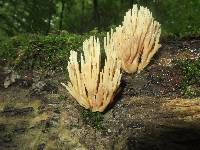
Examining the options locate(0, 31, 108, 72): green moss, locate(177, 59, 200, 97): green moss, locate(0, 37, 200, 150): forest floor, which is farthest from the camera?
locate(0, 31, 108, 72): green moss

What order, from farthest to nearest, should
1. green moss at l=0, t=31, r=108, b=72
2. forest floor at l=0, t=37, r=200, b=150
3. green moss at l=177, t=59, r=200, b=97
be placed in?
green moss at l=0, t=31, r=108, b=72
green moss at l=177, t=59, r=200, b=97
forest floor at l=0, t=37, r=200, b=150

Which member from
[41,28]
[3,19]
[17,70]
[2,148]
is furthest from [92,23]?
[2,148]

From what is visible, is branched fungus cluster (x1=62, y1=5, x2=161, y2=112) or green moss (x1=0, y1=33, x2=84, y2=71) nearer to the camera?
branched fungus cluster (x1=62, y1=5, x2=161, y2=112)

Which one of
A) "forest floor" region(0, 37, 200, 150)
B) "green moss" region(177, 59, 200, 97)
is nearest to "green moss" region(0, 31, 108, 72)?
"forest floor" region(0, 37, 200, 150)

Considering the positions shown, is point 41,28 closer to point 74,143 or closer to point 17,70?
point 17,70

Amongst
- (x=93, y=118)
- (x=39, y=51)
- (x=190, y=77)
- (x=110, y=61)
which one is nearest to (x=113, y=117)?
(x=93, y=118)

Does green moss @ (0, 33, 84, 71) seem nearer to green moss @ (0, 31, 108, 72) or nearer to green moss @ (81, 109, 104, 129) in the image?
green moss @ (0, 31, 108, 72)

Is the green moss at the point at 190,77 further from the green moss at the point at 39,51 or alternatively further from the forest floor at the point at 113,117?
the green moss at the point at 39,51

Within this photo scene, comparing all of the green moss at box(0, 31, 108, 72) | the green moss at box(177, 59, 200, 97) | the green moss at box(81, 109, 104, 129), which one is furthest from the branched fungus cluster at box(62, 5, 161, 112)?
the green moss at box(0, 31, 108, 72)

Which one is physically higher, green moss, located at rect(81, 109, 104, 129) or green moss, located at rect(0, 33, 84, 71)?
green moss, located at rect(0, 33, 84, 71)
